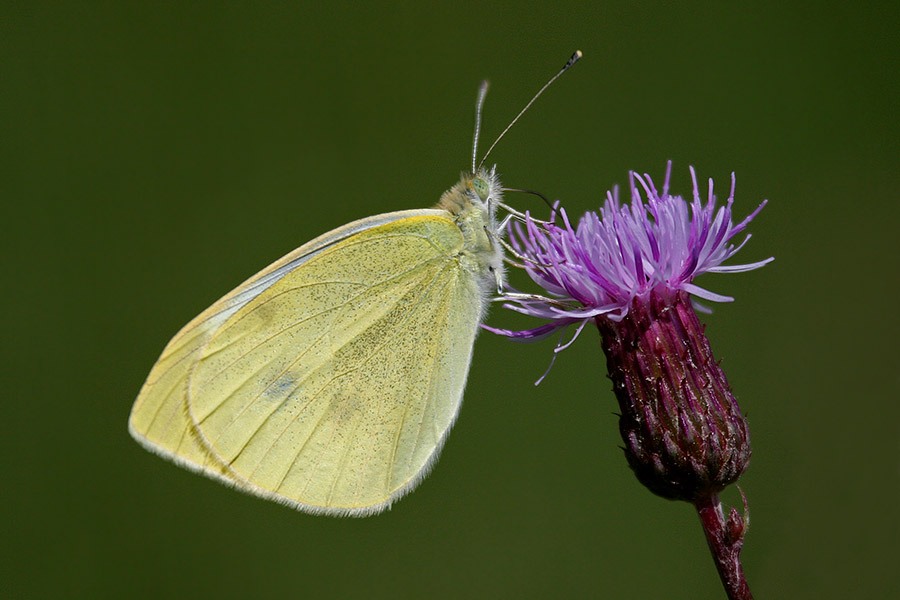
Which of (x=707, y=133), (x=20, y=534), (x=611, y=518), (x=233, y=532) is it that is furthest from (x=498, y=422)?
(x=20, y=534)

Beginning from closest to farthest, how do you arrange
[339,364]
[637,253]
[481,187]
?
1. [637,253]
2. [339,364]
3. [481,187]

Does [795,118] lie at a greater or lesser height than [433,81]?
lesser

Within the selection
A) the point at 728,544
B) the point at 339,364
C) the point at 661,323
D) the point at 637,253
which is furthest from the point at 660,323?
the point at 339,364

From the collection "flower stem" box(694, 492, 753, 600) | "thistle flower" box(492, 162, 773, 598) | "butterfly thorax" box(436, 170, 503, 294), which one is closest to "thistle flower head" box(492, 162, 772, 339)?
"thistle flower" box(492, 162, 773, 598)

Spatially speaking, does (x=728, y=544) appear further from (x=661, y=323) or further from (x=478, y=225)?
(x=478, y=225)

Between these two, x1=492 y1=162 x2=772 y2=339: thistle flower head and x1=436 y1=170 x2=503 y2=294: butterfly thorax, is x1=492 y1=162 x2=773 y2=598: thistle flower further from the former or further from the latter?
x1=436 y1=170 x2=503 y2=294: butterfly thorax

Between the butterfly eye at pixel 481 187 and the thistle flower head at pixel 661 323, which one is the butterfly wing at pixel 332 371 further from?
the thistle flower head at pixel 661 323

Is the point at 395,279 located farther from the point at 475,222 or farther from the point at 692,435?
the point at 692,435
